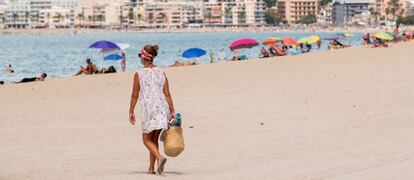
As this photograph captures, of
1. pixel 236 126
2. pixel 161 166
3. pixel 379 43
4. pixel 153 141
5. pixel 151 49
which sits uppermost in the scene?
pixel 151 49

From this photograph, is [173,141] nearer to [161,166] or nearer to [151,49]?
[161,166]

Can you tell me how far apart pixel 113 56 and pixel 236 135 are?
28.7 m

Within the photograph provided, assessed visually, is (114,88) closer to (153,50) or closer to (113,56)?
(153,50)

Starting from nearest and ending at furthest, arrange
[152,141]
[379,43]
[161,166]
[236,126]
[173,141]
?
[173,141]
[161,166]
[152,141]
[236,126]
[379,43]

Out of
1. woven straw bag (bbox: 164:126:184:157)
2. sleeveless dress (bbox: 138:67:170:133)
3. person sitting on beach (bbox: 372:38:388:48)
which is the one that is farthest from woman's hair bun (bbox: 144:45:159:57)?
person sitting on beach (bbox: 372:38:388:48)

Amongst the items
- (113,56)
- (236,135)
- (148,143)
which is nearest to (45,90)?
(236,135)

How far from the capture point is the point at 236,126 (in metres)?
14.7

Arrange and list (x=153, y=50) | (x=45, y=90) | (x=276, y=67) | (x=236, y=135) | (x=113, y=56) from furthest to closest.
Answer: (x=113, y=56) < (x=276, y=67) < (x=45, y=90) < (x=236, y=135) < (x=153, y=50)

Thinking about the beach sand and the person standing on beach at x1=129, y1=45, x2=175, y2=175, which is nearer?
the person standing on beach at x1=129, y1=45, x2=175, y2=175

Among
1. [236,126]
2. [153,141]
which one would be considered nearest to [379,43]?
[236,126]

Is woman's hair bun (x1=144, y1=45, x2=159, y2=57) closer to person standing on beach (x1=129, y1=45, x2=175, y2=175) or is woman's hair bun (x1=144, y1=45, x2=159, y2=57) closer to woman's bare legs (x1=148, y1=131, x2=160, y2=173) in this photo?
person standing on beach (x1=129, y1=45, x2=175, y2=175)

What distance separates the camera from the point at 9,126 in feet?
49.6

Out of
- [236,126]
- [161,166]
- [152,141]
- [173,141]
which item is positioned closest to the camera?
[173,141]

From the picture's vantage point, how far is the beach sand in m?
10.4
